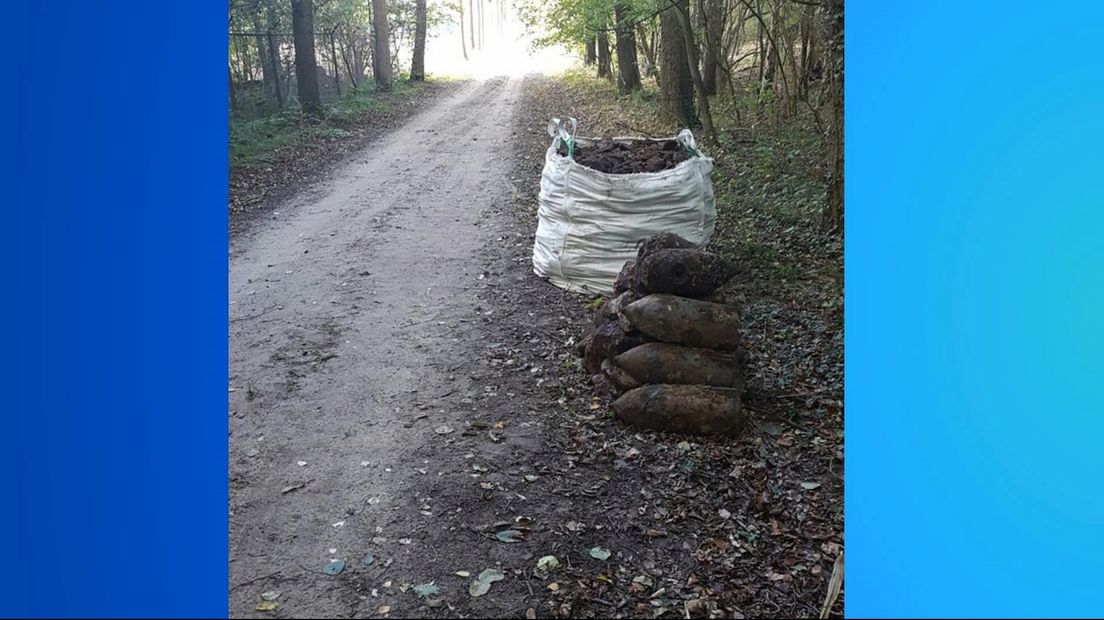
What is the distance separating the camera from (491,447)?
308cm

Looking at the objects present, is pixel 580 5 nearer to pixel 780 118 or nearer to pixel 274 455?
pixel 780 118

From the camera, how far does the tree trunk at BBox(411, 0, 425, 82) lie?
590 inches

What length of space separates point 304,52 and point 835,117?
19.6 feet

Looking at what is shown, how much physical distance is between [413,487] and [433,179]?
5357mm

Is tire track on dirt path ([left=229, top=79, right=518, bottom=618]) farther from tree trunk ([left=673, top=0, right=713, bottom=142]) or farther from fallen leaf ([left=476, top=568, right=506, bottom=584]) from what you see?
tree trunk ([left=673, top=0, right=713, bottom=142])

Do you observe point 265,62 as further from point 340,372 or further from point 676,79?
point 340,372

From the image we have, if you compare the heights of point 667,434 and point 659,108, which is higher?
point 659,108

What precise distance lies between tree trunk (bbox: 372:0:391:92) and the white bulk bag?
28.6 ft

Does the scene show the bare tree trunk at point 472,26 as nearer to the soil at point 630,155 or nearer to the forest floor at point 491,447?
the soil at point 630,155

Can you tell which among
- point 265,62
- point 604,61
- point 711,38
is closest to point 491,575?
point 265,62

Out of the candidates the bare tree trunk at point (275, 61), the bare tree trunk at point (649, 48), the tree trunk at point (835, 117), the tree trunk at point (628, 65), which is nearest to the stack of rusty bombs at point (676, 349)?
the tree trunk at point (835, 117)

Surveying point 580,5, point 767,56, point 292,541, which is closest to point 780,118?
point 767,56

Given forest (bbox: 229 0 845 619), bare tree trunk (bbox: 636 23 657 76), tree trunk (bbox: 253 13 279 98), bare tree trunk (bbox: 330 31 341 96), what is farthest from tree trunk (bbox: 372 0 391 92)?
forest (bbox: 229 0 845 619)

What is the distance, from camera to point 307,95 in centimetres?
925
